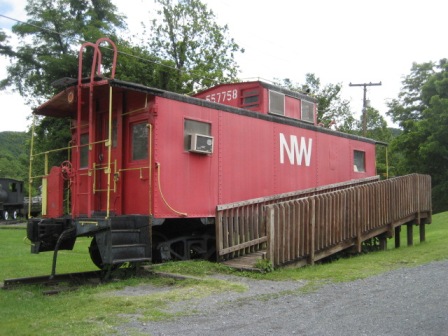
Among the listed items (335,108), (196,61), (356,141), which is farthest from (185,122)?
(335,108)

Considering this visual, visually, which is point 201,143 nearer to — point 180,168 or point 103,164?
point 180,168

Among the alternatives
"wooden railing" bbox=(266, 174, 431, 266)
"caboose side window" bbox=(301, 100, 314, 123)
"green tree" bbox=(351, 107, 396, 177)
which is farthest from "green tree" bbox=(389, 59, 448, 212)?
"caboose side window" bbox=(301, 100, 314, 123)

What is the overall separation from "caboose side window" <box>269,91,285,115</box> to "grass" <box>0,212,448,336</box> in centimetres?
404

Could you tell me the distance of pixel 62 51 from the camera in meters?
30.7

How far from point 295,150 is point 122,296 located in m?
6.38

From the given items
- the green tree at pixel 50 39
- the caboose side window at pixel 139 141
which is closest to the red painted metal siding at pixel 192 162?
the caboose side window at pixel 139 141

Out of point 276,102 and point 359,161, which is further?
point 359,161

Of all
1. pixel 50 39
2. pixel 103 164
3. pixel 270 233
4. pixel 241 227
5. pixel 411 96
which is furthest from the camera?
pixel 411 96

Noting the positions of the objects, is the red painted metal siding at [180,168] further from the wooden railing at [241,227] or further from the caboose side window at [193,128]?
the wooden railing at [241,227]

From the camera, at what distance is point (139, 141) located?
30.1ft

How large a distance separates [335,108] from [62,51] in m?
21.4

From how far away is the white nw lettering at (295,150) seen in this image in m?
11.5

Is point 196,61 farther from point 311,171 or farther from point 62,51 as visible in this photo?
point 311,171

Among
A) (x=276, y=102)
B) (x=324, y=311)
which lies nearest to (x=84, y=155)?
(x=276, y=102)
